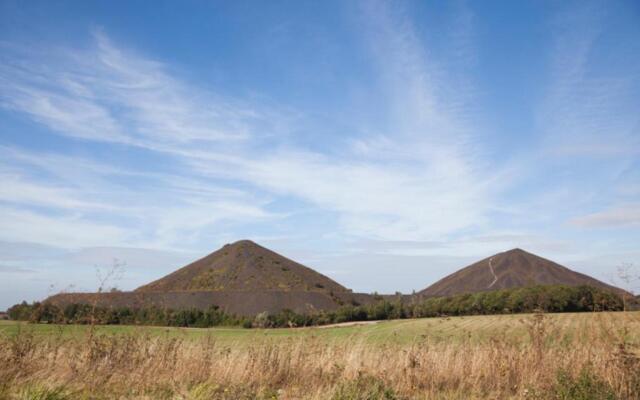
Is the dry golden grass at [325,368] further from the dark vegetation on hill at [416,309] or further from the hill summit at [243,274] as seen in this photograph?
the hill summit at [243,274]

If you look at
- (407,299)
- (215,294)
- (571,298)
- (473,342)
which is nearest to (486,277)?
(407,299)

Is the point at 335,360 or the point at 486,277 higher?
the point at 486,277

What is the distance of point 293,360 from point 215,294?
7230cm

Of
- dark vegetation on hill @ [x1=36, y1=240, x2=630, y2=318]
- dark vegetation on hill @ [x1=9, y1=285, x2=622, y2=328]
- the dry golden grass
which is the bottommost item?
the dry golden grass

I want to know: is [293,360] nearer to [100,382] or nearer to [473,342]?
[100,382]

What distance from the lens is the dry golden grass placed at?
717 centimetres

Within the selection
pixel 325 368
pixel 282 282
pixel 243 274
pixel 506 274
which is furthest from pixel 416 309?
pixel 243 274

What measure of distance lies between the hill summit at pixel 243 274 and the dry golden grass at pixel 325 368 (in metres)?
80.9

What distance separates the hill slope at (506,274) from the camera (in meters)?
93.2

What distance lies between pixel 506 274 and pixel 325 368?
3722 inches

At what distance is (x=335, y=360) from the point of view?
9758 mm

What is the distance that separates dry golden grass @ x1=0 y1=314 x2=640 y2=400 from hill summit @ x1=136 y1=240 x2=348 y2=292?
8091 cm

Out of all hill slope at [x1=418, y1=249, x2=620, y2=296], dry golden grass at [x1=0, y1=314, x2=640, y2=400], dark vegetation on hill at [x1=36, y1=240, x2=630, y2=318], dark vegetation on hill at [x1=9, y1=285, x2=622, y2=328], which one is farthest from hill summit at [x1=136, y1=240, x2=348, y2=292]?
dry golden grass at [x1=0, y1=314, x2=640, y2=400]

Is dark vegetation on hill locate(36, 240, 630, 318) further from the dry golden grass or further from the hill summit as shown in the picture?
the dry golden grass
